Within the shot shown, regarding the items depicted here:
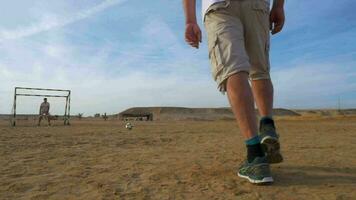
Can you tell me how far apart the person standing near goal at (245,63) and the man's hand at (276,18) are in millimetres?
127

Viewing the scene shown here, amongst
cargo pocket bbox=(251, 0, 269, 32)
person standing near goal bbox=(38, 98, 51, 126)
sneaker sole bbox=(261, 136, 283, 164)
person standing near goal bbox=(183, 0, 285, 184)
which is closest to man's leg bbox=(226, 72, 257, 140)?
person standing near goal bbox=(183, 0, 285, 184)

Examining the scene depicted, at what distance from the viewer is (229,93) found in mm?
3012

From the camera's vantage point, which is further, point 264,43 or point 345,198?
point 264,43

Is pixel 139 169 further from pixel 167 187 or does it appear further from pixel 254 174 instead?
pixel 254 174

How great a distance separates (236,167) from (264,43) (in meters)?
1.05

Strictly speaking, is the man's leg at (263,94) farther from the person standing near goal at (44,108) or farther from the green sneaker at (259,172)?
the person standing near goal at (44,108)

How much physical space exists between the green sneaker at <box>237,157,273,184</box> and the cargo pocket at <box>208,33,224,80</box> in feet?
2.40

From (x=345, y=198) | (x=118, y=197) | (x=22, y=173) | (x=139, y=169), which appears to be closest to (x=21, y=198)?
(x=118, y=197)

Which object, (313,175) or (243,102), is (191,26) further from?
(313,175)

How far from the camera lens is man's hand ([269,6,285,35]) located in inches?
144

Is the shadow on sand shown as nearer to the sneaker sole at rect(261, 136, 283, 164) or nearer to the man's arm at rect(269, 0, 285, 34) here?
the sneaker sole at rect(261, 136, 283, 164)

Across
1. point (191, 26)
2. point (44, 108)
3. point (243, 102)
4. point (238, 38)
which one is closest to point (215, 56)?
point (238, 38)

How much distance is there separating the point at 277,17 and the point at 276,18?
0.01 m

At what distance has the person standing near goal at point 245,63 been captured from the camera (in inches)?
113
